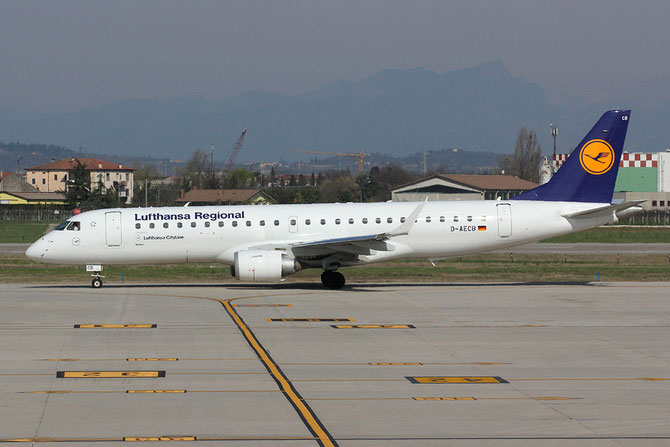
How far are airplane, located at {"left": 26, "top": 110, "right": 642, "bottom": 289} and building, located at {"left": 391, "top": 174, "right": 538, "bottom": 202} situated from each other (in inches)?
3113

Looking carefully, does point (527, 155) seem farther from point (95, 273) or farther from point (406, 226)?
point (95, 273)

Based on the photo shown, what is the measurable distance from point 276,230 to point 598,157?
1234 centimetres

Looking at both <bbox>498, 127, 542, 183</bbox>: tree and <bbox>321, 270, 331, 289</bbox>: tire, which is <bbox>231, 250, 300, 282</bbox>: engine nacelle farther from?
<bbox>498, 127, 542, 183</bbox>: tree

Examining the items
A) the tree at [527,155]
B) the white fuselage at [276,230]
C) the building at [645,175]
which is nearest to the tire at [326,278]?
the white fuselage at [276,230]

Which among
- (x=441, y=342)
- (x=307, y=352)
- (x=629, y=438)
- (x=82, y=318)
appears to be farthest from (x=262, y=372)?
(x=82, y=318)

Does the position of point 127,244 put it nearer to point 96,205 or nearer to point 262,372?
point 262,372

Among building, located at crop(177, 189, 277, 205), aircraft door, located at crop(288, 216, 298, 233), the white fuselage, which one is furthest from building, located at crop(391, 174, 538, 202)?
aircraft door, located at crop(288, 216, 298, 233)

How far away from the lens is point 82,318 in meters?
24.6

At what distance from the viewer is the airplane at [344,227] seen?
109 ft

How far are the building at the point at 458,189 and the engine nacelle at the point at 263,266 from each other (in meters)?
82.2

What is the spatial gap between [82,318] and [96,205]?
7929 centimetres

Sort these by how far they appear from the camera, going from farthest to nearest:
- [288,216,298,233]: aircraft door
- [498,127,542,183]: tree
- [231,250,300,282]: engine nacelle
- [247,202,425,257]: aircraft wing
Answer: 1. [498,127,542,183]: tree
2. [288,216,298,233]: aircraft door
3. [247,202,425,257]: aircraft wing
4. [231,250,300,282]: engine nacelle

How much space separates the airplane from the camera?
3309 cm

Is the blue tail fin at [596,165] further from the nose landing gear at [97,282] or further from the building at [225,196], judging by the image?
the building at [225,196]
